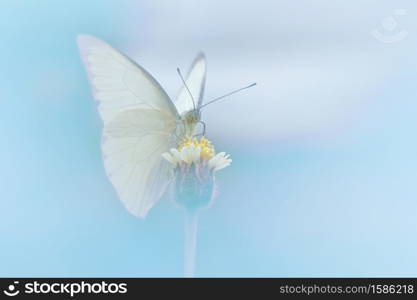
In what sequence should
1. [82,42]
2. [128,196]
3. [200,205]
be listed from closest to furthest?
[200,205]
[82,42]
[128,196]

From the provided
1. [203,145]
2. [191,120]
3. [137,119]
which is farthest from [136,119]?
[203,145]

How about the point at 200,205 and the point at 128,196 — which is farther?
the point at 128,196

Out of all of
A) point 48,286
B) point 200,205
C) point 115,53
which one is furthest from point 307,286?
point 115,53

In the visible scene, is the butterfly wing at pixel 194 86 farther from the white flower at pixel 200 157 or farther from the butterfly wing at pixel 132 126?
the white flower at pixel 200 157

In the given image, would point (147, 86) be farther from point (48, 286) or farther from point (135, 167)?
point (48, 286)

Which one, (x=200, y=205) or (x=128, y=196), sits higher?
(x=128, y=196)

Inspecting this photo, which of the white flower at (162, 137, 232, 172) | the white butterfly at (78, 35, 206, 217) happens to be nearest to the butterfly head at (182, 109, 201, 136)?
the white butterfly at (78, 35, 206, 217)

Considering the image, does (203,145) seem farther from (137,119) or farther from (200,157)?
(137,119)

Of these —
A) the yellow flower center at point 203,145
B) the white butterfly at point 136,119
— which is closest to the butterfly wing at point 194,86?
the white butterfly at point 136,119
